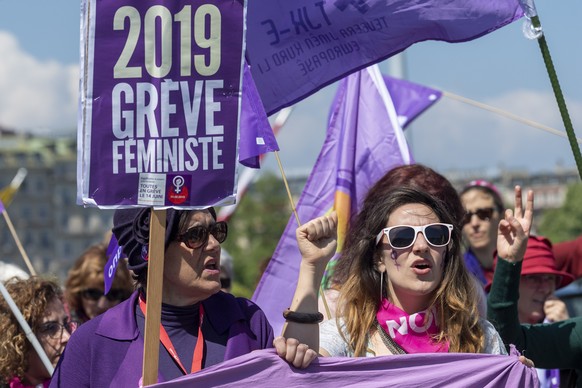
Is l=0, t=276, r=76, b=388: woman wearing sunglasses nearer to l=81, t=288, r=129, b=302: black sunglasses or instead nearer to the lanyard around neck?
l=81, t=288, r=129, b=302: black sunglasses

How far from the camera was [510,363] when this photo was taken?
3.62 metres

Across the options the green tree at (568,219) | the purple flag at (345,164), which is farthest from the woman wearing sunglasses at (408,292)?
the green tree at (568,219)

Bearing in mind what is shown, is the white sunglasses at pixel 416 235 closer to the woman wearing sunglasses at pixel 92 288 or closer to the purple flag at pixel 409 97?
the woman wearing sunglasses at pixel 92 288

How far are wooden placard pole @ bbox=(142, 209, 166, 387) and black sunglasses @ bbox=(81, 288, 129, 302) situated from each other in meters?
2.42

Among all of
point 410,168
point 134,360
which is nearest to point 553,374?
point 410,168

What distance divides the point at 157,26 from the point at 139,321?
892 millimetres

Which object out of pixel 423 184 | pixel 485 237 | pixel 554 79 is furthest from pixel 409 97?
pixel 554 79

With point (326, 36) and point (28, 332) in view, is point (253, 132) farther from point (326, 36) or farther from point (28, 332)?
point (28, 332)

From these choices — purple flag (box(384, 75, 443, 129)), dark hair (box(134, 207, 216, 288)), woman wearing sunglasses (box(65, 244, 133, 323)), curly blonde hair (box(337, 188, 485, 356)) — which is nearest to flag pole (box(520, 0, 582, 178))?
curly blonde hair (box(337, 188, 485, 356))

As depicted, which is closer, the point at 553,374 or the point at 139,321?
the point at 139,321

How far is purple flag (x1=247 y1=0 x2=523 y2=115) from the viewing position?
186 inches

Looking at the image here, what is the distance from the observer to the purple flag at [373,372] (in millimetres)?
3434

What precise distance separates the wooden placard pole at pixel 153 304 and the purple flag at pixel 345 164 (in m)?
2.06

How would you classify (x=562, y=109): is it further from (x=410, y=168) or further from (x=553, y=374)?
(x=553, y=374)
